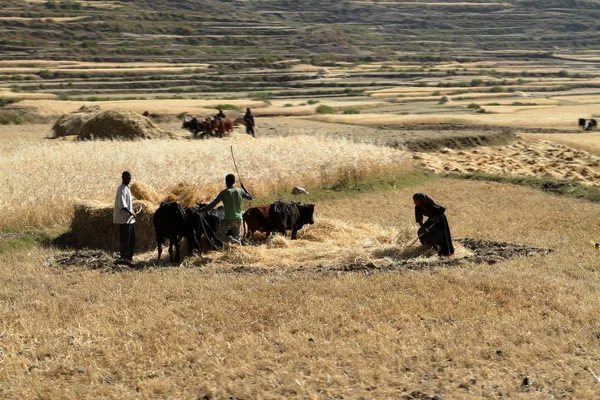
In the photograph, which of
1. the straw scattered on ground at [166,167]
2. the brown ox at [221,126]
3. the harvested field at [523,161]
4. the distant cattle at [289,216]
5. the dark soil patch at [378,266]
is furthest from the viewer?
the brown ox at [221,126]

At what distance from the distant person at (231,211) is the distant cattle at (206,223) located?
0.30 feet

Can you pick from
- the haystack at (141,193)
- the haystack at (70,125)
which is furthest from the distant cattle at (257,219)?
the haystack at (70,125)

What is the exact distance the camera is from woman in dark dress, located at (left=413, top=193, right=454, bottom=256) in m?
15.9

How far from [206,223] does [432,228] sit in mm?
3896

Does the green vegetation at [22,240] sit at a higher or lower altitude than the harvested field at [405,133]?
higher

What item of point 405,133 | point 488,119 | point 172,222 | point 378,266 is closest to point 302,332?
point 378,266

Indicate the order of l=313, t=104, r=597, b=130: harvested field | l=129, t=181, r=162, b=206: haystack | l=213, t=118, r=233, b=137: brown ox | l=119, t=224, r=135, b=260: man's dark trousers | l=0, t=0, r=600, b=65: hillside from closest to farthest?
1. l=119, t=224, r=135, b=260: man's dark trousers
2. l=129, t=181, r=162, b=206: haystack
3. l=213, t=118, r=233, b=137: brown ox
4. l=313, t=104, r=597, b=130: harvested field
5. l=0, t=0, r=600, b=65: hillside

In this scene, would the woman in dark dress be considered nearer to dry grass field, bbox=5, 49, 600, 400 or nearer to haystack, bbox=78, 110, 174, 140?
dry grass field, bbox=5, 49, 600, 400

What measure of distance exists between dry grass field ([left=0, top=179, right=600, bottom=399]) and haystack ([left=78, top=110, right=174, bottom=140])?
1925 centimetres

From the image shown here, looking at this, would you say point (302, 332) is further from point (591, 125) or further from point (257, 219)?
point (591, 125)

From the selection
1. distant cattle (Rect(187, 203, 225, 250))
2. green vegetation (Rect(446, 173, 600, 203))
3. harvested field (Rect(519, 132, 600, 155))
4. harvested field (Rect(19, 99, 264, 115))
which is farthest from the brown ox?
distant cattle (Rect(187, 203, 225, 250))

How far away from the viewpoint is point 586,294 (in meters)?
13.5

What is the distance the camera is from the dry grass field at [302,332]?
10.1 metres

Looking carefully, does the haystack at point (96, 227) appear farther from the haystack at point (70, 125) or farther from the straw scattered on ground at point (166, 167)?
the haystack at point (70, 125)
